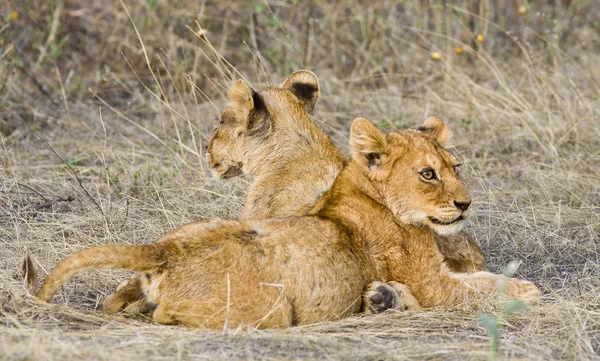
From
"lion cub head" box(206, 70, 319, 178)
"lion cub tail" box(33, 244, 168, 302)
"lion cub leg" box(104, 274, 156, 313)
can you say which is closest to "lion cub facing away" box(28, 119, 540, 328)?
"lion cub tail" box(33, 244, 168, 302)

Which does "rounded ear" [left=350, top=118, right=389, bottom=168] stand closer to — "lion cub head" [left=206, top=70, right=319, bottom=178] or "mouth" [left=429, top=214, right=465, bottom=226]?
"mouth" [left=429, top=214, right=465, bottom=226]

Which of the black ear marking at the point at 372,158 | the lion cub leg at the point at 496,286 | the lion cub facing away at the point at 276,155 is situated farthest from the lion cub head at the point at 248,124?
the lion cub leg at the point at 496,286

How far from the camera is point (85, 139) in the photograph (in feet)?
30.8

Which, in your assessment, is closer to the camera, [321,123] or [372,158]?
[372,158]

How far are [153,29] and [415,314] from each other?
670 centimetres

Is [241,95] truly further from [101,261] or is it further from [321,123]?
[321,123]

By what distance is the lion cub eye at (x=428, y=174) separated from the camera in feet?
18.1

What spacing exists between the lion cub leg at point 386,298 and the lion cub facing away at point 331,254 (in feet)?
0.19

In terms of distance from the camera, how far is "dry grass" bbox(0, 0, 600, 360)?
15.7ft

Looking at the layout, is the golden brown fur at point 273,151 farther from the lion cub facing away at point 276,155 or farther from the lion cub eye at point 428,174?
the lion cub eye at point 428,174

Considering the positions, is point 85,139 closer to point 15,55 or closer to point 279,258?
point 15,55

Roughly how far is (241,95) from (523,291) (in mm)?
2235

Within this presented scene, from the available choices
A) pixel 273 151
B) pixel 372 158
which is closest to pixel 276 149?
pixel 273 151

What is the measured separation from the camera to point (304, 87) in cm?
689
